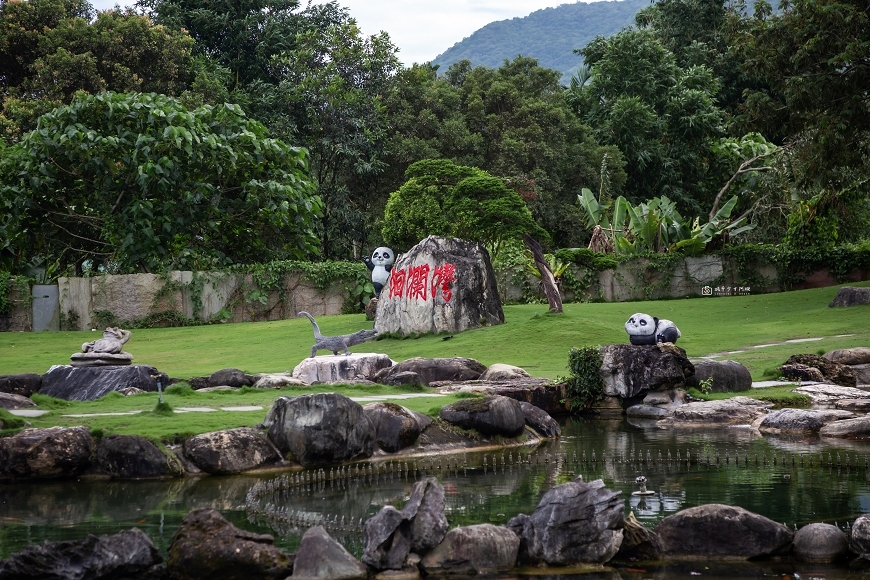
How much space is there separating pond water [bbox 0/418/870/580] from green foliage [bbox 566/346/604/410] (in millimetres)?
3186

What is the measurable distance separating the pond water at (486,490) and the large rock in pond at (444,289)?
11.9 metres

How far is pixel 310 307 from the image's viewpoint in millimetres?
34250

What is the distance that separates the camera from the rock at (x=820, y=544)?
8.03m

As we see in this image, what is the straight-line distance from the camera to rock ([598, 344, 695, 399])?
1719 cm

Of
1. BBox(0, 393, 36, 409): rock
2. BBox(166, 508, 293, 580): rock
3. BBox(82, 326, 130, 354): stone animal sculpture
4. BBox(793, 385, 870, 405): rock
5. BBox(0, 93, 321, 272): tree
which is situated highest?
BBox(0, 93, 321, 272): tree

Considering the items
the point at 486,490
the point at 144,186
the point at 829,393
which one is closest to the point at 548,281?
the point at 829,393

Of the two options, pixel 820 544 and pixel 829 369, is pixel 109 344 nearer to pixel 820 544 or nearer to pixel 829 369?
pixel 829 369

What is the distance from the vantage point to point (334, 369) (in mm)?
18812

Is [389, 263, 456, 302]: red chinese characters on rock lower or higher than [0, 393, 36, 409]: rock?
higher

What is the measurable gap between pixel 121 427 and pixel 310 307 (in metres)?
21.7

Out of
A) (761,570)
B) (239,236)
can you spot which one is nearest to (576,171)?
(239,236)

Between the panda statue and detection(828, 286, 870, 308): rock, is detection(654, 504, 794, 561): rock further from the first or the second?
the panda statue

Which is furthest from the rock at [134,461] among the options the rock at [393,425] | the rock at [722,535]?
the rock at [722,535]

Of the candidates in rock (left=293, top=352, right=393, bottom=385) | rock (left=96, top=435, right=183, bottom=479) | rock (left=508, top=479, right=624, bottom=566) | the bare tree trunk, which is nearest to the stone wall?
the bare tree trunk
